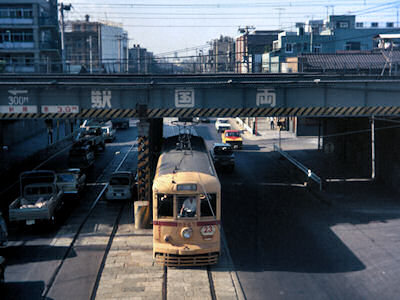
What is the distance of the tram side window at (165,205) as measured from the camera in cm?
1741

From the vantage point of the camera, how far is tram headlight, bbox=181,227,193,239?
17094 mm

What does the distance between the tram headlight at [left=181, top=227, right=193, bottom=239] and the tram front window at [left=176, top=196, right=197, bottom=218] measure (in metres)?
0.46

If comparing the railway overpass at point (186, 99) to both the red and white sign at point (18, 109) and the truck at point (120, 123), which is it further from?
the truck at point (120, 123)

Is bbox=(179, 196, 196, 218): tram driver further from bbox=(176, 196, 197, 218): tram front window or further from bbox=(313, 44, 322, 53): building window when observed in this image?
bbox=(313, 44, 322, 53): building window

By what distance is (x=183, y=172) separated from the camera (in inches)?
718

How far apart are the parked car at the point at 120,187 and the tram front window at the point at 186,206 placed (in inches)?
461

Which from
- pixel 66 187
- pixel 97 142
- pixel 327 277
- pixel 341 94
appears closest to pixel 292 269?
pixel 327 277

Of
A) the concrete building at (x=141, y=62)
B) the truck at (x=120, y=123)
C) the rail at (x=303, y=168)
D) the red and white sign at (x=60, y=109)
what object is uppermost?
the concrete building at (x=141, y=62)

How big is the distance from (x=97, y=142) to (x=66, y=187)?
66.6 ft

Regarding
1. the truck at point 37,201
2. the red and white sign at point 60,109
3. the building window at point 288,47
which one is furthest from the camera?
the building window at point 288,47

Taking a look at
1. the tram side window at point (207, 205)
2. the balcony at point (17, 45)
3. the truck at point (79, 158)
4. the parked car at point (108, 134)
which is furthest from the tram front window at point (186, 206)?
the balcony at point (17, 45)

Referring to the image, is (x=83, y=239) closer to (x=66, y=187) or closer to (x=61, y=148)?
(x=66, y=187)

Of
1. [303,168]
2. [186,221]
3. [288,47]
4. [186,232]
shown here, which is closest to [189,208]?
[186,221]

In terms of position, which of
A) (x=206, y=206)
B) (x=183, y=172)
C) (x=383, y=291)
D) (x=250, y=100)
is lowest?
(x=383, y=291)
